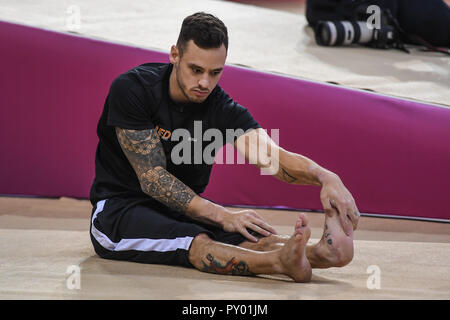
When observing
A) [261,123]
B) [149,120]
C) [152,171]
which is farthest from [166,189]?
[261,123]

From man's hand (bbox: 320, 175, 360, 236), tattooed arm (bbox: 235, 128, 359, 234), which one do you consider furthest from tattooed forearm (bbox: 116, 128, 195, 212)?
man's hand (bbox: 320, 175, 360, 236)

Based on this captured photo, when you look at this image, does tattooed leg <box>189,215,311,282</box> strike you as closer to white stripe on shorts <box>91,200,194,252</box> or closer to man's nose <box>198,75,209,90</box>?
white stripe on shorts <box>91,200,194,252</box>

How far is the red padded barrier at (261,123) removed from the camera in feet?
6.86

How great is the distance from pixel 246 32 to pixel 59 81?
48.6 inches

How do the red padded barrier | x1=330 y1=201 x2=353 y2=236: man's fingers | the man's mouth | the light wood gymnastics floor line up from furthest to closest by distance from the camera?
the red padded barrier → the man's mouth → x1=330 y1=201 x2=353 y2=236: man's fingers → the light wood gymnastics floor

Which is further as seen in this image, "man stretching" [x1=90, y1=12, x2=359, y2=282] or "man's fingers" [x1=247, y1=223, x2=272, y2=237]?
A: "man's fingers" [x1=247, y1=223, x2=272, y2=237]

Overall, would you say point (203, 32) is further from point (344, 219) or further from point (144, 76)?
point (344, 219)

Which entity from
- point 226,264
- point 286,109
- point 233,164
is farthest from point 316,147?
point 226,264

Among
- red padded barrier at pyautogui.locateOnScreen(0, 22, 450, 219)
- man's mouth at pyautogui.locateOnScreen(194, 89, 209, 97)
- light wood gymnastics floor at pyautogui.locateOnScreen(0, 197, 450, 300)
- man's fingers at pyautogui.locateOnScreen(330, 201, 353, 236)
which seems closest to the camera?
light wood gymnastics floor at pyautogui.locateOnScreen(0, 197, 450, 300)

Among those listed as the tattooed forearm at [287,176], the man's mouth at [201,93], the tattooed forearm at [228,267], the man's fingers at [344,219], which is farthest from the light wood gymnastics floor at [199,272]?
the man's mouth at [201,93]

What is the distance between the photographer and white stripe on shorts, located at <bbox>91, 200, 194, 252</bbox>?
1.44 metres

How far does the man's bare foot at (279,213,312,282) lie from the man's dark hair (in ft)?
1.59

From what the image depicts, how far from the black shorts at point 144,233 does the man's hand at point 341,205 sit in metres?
0.27
